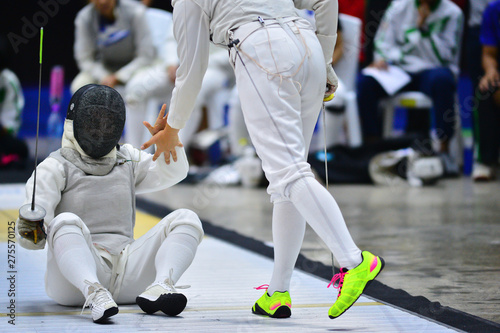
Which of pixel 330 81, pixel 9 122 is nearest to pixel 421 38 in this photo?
pixel 9 122

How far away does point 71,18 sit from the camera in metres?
10.6

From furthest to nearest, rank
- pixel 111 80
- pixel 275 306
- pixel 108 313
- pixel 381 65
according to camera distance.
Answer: pixel 111 80 < pixel 381 65 < pixel 275 306 < pixel 108 313

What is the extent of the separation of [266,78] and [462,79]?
7533 mm

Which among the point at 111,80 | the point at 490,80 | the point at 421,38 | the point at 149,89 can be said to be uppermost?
the point at 421,38

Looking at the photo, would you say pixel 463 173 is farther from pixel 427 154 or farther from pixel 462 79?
pixel 462 79

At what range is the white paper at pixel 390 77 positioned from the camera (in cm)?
644

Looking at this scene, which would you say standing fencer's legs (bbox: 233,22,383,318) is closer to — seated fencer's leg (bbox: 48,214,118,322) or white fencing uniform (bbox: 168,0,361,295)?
white fencing uniform (bbox: 168,0,361,295)

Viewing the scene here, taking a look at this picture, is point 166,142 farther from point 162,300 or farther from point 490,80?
point 490,80

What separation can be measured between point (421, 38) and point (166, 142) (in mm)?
4559

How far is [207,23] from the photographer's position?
224 cm

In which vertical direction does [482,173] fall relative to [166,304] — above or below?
below

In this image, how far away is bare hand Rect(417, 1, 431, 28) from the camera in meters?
6.49

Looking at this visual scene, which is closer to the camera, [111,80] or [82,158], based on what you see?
[82,158]

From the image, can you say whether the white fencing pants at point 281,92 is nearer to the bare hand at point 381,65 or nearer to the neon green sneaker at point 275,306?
the neon green sneaker at point 275,306
